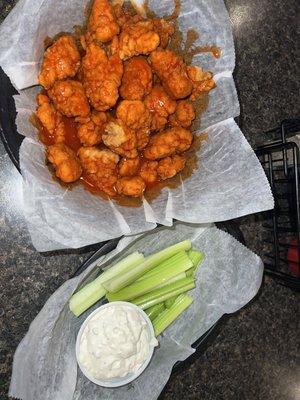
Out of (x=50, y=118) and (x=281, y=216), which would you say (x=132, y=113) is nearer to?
(x=50, y=118)

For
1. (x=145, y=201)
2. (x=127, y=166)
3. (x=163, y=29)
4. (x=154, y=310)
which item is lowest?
(x=154, y=310)

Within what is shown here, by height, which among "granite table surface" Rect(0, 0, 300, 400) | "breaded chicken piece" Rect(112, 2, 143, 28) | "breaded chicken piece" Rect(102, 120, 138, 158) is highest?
"breaded chicken piece" Rect(112, 2, 143, 28)

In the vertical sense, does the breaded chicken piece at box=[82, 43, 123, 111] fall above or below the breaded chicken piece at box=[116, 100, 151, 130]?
above

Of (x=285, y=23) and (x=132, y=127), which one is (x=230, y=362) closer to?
(x=132, y=127)

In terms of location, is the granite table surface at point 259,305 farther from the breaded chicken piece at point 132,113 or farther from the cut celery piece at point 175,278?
the breaded chicken piece at point 132,113

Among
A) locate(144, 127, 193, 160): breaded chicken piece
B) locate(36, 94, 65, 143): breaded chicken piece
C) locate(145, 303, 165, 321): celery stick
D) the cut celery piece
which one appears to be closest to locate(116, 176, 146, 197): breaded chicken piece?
locate(144, 127, 193, 160): breaded chicken piece

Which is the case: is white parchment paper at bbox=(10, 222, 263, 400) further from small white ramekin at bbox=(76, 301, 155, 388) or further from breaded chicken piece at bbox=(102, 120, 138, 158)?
breaded chicken piece at bbox=(102, 120, 138, 158)

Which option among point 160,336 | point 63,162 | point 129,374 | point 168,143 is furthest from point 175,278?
point 63,162
